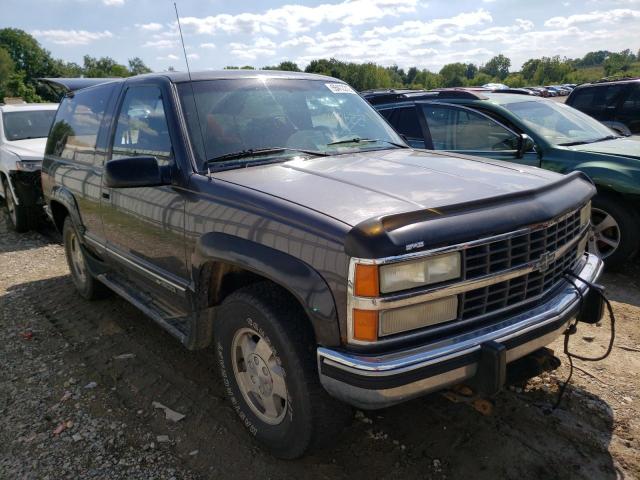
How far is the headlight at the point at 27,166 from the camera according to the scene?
7.57m

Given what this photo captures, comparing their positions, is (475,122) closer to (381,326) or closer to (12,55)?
(381,326)

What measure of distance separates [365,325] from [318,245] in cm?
39

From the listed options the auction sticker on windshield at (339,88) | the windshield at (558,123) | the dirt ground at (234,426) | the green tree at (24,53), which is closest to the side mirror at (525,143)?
the windshield at (558,123)

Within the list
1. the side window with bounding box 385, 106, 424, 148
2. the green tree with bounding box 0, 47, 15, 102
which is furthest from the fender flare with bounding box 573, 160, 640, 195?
the green tree with bounding box 0, 47, 15, 102

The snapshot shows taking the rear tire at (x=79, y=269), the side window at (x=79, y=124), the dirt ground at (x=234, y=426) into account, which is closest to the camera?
the dirt ground at (x=234, y=426)

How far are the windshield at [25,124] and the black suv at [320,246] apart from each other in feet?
20.1

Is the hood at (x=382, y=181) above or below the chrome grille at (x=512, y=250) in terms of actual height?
above

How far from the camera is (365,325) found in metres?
2.09

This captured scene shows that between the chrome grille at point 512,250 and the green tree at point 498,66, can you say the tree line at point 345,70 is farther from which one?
the chrome grille at point 512,250

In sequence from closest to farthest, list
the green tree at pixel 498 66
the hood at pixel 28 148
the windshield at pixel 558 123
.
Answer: the windshield at pixel 558 123
the hood at pixel 28 148
the green tree at pixel 498 66

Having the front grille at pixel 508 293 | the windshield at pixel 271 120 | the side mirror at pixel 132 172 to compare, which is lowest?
the front grille at pixel 508 293

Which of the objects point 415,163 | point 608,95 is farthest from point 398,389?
point 608,95

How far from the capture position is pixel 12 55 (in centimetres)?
9856

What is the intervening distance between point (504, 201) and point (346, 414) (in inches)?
49.6
